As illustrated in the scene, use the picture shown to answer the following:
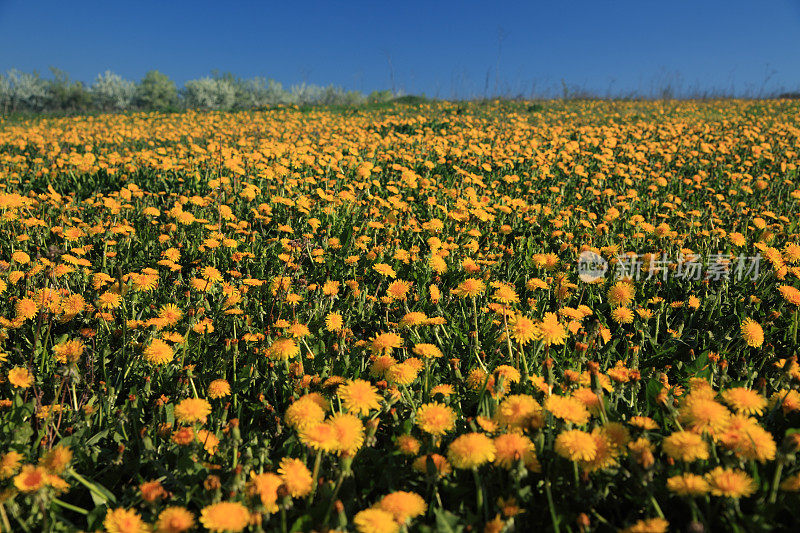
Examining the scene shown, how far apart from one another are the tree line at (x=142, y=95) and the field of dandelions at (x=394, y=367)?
23253 millimetres

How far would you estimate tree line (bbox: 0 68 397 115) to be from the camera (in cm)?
2781

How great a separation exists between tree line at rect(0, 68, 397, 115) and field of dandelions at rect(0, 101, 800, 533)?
23253 millimetres

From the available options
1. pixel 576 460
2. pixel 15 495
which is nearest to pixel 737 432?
pixel 576 460

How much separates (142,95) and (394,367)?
1492 inches

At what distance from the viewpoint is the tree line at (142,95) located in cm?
2781

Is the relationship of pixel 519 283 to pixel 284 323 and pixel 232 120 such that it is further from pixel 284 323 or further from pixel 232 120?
pixel 232 120

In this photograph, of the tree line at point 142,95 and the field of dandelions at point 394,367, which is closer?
the field of dandelions at point 394,367

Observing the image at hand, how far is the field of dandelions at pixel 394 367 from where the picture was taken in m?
1.25

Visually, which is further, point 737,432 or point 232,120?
point 232,120

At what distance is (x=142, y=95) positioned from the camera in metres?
32.0

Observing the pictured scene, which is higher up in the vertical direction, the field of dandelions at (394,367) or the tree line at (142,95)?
the tree line at (142,95)

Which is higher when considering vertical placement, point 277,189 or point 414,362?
point 277,189

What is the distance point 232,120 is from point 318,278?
39.4 ft

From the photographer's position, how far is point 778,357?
7.31 feet
